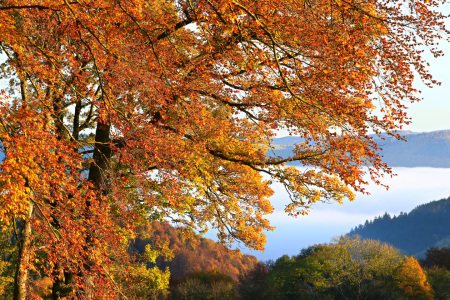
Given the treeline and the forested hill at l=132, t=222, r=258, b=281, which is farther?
the forested hill at l=132, t=222, r=258, b=281

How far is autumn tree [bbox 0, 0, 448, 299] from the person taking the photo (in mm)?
6812

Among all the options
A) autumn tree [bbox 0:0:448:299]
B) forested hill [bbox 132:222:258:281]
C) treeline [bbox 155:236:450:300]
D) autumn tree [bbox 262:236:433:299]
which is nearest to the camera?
autumn tree [bbox 0:0:448:299]

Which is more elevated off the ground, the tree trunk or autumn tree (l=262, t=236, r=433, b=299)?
the tree trunk

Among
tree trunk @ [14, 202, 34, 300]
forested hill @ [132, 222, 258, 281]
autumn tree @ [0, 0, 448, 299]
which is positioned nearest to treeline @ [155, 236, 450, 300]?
forested hill @ [132, 222, 258, 281]

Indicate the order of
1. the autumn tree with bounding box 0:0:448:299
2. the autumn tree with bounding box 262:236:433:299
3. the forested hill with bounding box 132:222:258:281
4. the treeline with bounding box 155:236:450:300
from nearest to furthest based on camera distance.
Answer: the autumn tree with bounding box 0:0:448:299 < the autumn tree with bounding box 262:236:433:299 < the treeline with bounding box 155:236:450:300 < the forested hill with bounding box 132:222:258:281

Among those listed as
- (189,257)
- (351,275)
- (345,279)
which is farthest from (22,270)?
(189,257)

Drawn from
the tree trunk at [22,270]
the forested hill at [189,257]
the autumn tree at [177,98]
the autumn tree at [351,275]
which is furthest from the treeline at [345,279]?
the tree trunk at [22,270]

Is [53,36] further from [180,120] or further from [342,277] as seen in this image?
[342,277]

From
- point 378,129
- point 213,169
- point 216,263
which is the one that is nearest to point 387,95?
point 378,129

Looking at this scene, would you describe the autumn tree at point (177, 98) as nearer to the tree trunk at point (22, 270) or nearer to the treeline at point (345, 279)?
the tree trunk at point (22, 270)

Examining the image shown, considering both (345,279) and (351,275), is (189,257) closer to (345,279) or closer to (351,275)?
(345,279)

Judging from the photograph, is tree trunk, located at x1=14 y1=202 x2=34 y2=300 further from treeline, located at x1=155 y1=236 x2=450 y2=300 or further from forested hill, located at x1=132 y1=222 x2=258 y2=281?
forested hill, located at x1=132 y1=222 x2=258 y2=281

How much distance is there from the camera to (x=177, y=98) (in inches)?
364

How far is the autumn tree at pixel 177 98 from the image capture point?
6812mm
